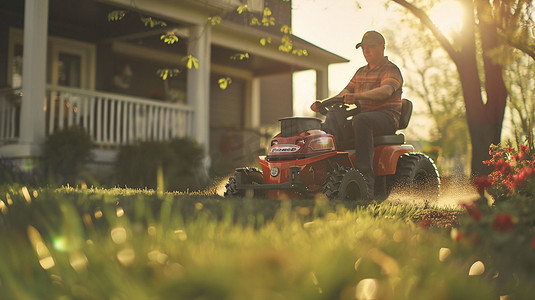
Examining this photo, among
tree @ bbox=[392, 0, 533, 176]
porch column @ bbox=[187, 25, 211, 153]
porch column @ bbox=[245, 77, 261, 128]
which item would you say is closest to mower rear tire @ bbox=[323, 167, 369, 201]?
tree @ bbox=[392, 0, 533, 176]

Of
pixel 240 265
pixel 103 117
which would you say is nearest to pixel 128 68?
pixel 103 117

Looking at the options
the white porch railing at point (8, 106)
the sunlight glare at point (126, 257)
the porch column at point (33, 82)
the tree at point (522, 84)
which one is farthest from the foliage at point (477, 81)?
the tree at point (522, 84)

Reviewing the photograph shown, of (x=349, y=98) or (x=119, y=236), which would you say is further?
(x=349, y=98)

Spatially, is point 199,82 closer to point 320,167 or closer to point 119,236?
point 320,167

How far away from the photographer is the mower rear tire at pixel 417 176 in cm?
586

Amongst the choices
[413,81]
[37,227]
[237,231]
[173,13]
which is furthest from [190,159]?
[413,81]

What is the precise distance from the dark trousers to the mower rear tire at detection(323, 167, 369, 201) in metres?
0.26

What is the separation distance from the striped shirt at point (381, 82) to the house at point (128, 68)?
7.51 ft

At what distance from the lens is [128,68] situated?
13.7m

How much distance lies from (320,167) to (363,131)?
0.50 m

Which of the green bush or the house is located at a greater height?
the house

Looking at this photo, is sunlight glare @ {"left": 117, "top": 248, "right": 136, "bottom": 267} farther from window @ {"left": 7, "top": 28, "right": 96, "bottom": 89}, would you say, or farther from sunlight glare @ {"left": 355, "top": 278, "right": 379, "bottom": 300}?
window @ {"left": 7, "top": 28, "right": 96, "bottom": 89}

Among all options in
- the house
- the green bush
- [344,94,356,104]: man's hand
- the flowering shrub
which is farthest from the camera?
the green bush

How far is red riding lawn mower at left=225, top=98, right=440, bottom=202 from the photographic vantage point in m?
4.92
